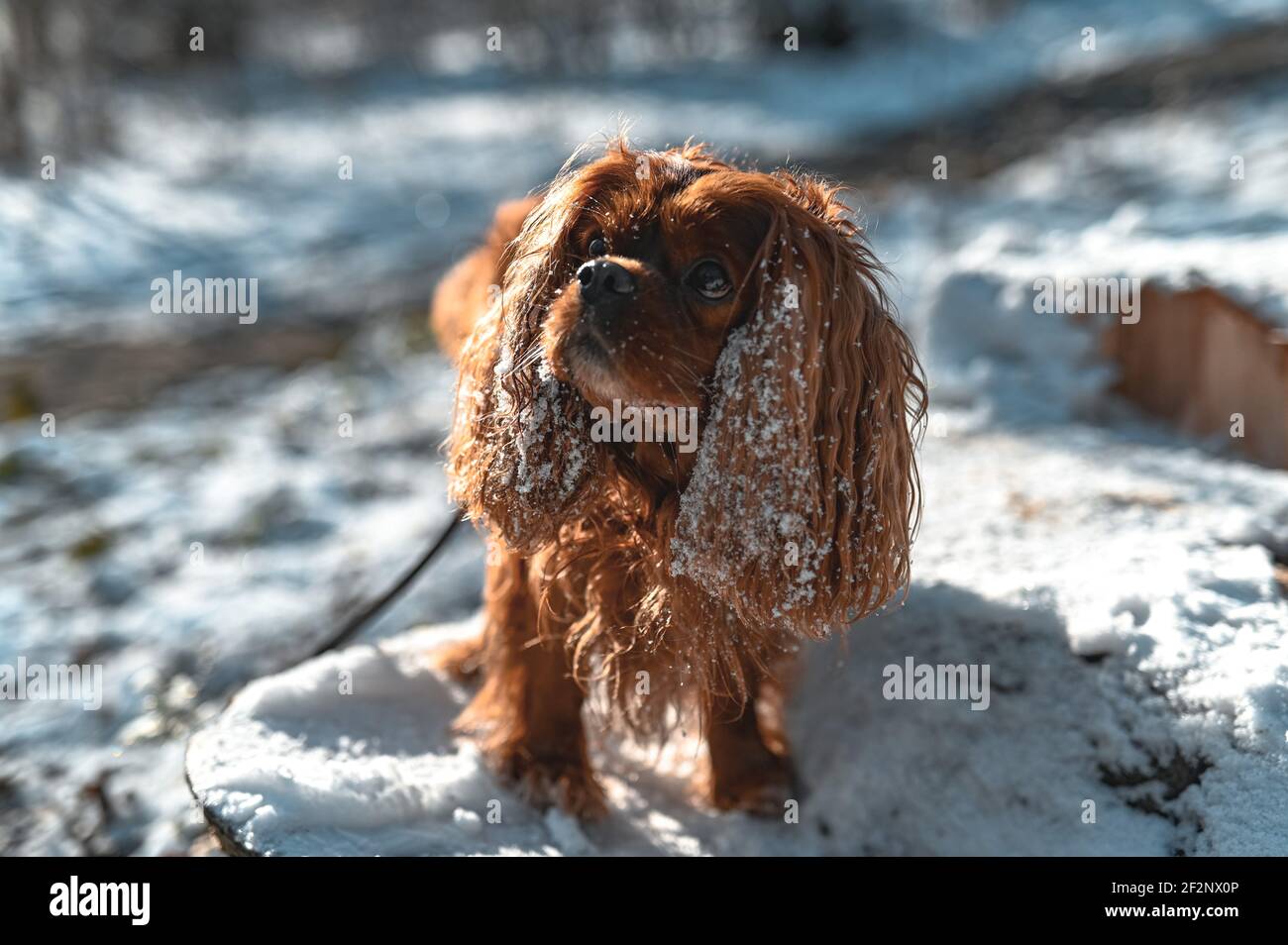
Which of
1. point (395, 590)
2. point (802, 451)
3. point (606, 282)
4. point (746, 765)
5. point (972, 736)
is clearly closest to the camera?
point (606, 282)

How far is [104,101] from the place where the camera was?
1238 cm

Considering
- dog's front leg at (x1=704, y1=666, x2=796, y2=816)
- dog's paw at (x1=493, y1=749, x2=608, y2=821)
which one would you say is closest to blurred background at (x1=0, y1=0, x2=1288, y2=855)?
dog's paw at (x1=493, y1=749, x2=608, y2=821)

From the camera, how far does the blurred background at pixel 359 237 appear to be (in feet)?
12.3

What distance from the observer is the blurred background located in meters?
3.73

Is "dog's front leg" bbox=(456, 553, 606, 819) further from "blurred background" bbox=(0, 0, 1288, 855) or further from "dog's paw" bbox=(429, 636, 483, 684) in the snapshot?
"blurred background" bbox=(0, 0, 1288, 855)

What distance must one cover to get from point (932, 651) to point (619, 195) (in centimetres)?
150

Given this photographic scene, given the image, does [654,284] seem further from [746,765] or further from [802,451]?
[746,765]

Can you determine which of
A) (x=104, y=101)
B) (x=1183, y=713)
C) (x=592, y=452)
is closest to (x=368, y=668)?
(x=592, y=452)

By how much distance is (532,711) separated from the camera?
106 inches

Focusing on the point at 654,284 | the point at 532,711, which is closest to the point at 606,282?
the point at 654,284

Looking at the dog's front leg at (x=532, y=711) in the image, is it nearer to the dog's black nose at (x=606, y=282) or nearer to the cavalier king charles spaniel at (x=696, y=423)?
the cavalier king charles spaniel at (x=696, y=423)

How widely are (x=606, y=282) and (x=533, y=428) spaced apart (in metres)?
0.42
